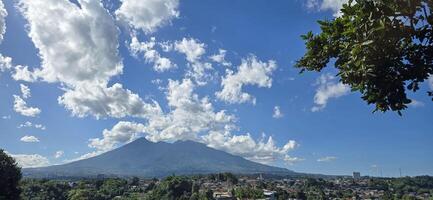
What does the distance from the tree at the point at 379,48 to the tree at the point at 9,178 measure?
33.6 metres

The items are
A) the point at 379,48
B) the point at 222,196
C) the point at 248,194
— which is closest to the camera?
the point at 379,48

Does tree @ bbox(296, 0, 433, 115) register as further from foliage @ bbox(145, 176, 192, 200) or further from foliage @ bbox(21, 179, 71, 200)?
foliage @ bbox(145, 176, 192, 200)

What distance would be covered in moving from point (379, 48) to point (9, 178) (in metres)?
36.8

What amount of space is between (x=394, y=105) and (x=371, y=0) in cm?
169

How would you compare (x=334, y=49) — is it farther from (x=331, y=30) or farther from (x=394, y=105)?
(x=394, y=105)

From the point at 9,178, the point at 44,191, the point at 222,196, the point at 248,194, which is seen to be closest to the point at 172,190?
the point at 222,196

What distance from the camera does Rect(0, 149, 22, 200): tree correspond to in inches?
1416

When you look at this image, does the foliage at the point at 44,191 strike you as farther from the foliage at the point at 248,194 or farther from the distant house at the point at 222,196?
the foliage at the point at 248,194

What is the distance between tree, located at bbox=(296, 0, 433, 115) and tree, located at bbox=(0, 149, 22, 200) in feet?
110

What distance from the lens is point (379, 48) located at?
5914mm

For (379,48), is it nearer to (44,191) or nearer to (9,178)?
(9,178)

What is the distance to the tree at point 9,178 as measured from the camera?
118ft

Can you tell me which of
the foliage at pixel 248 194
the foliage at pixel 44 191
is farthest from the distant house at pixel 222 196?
the foliage at pixel 44 191

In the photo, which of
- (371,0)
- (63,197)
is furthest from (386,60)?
(63,197)
